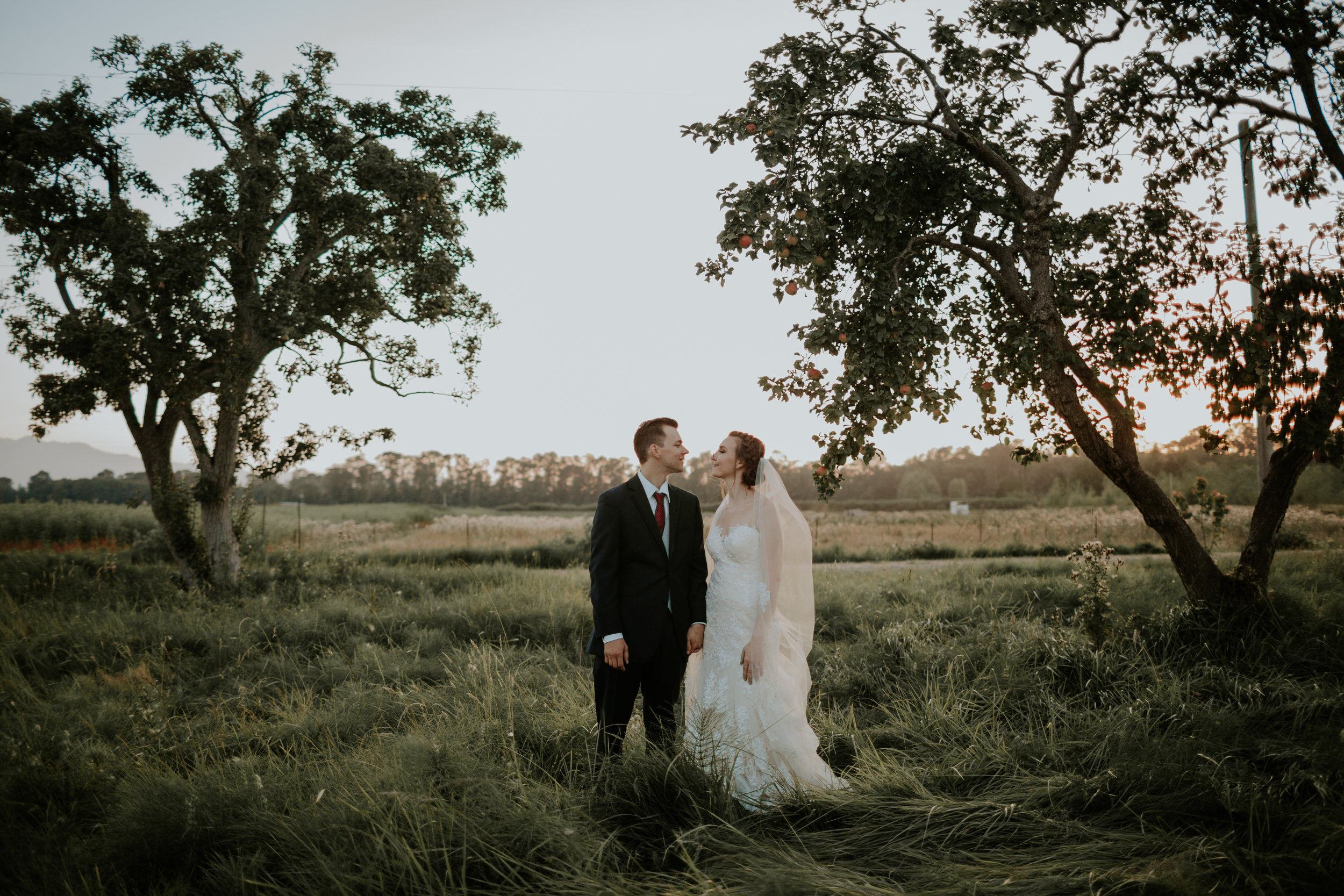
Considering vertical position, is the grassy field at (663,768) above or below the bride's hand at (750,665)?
below

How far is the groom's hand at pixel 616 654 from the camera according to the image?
3861mm

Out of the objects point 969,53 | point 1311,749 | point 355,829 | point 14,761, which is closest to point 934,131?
point 969,53

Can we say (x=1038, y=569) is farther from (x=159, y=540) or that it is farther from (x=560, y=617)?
(x=159, y=540)

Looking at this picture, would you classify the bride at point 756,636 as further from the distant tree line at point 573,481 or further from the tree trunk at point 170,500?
the distant tree line at point 573,481

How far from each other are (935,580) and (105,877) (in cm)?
1054

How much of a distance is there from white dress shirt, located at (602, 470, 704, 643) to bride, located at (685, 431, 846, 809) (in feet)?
1.06

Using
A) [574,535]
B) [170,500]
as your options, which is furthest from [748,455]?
[574,535]

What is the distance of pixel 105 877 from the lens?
3.24 meters

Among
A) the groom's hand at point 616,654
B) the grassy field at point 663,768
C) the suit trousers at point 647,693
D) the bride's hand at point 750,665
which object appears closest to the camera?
the grassy field at point 663,768

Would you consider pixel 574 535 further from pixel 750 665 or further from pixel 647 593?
pixel 647 593

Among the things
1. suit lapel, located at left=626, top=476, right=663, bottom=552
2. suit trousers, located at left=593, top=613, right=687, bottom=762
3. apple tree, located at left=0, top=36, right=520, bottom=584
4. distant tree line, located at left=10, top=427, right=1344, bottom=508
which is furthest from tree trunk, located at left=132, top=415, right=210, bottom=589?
distant tree line, located at left=10, top=427, right=1344, bottom=508

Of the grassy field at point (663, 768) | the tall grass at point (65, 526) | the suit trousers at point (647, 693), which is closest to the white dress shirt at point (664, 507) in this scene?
the suit trousers at point (647, 693)

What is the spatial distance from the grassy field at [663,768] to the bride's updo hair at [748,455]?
179 cm

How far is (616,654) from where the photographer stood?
387 cm
